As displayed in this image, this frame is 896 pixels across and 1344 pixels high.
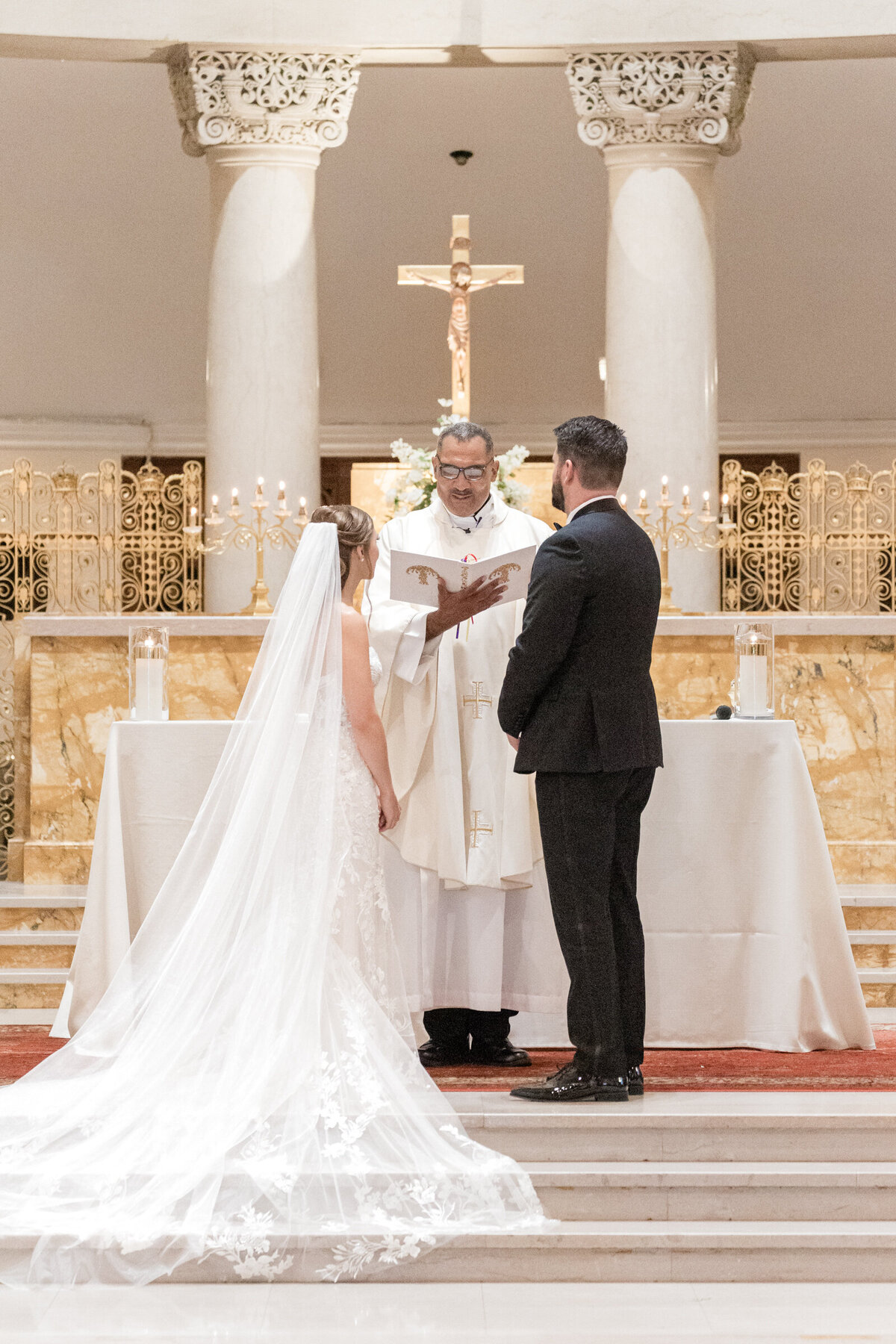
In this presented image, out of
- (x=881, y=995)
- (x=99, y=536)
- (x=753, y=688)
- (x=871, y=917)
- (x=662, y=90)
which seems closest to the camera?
(x=753, y=688)

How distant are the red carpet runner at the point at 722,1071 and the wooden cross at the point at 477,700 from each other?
3.57ft

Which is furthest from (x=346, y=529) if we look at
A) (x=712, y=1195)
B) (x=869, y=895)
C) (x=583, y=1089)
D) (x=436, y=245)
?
(x=436, y=245)

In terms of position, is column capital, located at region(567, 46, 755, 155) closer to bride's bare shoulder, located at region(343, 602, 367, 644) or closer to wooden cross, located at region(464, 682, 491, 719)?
wooden cross, located at region(464, 682, 491, 719)

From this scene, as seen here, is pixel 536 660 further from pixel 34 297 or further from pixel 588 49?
pixel 34 297

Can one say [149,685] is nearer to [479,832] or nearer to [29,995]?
[479,832]

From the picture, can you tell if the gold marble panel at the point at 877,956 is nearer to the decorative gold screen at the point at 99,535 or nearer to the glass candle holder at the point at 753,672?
the glass candle holder at the point at 753,672

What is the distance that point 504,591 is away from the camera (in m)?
4.64

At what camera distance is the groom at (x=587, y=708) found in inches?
167

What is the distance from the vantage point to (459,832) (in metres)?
5.00

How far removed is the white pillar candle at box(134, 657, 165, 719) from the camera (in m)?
5.68

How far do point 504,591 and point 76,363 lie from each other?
12.2 m

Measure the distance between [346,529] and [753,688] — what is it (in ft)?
5.31

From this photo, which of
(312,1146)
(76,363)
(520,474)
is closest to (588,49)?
(520,474)
